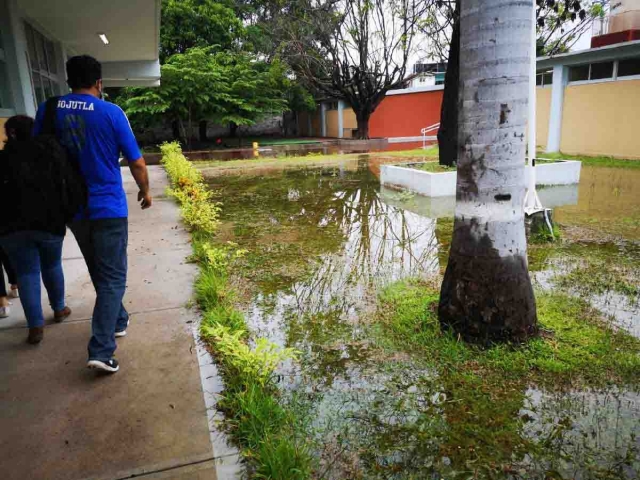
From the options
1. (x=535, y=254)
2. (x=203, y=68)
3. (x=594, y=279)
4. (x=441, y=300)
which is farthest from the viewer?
(x=203, y=68)

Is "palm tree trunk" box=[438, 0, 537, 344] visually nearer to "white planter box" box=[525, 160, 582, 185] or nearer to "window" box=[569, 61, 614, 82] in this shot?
"white planter box" box=[525, 160, 582, 185]

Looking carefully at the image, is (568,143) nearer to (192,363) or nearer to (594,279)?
(594,279)

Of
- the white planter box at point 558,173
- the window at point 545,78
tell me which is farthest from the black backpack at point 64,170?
the window at point 545,78

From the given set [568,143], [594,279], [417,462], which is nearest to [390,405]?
[417,462]

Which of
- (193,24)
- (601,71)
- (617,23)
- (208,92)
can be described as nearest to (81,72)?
(601,71)

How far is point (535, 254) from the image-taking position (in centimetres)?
541

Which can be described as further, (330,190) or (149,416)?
(330,190)

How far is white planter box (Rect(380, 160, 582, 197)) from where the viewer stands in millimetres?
9000

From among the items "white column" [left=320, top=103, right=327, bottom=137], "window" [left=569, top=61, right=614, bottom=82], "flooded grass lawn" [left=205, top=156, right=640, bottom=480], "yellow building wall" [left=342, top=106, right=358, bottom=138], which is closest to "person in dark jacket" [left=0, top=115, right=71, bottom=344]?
"flooded grass lawn" [left=205, top=156, right=640, bottom=480]

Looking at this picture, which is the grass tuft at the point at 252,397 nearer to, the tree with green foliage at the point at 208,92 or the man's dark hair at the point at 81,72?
the man's dark hair at the point at 81,72

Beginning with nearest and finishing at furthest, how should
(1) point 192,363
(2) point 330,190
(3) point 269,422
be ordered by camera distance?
1. (3) point 269,422
2. (1) point 192,363
3. (2) point 330,190

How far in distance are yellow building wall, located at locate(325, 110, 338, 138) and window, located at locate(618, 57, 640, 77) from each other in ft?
64.5

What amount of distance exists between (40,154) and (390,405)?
2410mm

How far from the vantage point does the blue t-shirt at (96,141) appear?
2793 millimetres
